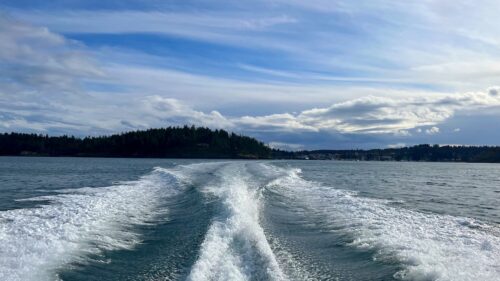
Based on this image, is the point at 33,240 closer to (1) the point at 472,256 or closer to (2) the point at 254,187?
(1) the point at 472,256

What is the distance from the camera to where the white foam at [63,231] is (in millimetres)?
10859

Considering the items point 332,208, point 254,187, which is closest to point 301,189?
point 254,187

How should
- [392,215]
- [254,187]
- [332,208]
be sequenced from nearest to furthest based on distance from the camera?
1. [392,215]
2. [332,208]
3. [254,187]

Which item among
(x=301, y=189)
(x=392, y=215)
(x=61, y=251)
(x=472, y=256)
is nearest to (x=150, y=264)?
(x=61, y=251)

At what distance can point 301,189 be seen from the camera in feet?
99.5

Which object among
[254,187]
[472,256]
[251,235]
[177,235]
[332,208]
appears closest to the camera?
[472,256]

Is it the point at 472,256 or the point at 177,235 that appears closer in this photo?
the point at 472,256

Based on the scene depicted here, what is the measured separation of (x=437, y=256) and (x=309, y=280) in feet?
11.8

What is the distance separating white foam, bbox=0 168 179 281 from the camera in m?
10.9

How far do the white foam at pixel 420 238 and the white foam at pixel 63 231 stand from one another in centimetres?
660

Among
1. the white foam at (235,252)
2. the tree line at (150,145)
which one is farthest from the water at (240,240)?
the tree line at (150,145)

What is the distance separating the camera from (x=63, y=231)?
556 inches

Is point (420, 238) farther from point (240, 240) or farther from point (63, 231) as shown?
point (63, 231)

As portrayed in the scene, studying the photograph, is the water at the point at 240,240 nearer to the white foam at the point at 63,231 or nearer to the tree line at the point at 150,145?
the white foam at the point at 63,231
